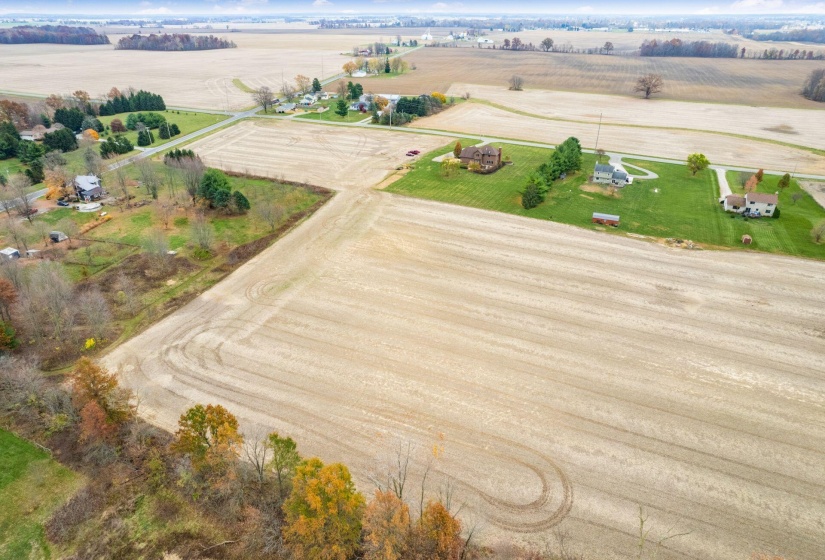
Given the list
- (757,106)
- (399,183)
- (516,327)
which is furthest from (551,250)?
(757,106)

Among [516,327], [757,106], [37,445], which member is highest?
[757,106]

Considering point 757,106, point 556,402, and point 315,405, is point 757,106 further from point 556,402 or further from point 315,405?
point 315,405

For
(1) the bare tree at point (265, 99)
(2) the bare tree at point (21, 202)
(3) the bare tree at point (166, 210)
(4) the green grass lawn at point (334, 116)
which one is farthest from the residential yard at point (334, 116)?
(2) the bare tree at point (21, 202)

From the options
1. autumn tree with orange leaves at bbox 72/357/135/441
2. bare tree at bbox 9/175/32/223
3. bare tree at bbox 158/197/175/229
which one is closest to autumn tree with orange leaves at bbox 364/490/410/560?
autumn tree with orange leaves at bbox 72/357/135/441

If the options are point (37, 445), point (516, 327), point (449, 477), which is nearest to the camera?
point (449, 477)

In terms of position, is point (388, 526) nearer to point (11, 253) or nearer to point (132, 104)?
point (11, 253)

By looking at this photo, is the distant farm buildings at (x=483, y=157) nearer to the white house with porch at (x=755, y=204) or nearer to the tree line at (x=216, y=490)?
the white house with porch at (x=755, y=204)

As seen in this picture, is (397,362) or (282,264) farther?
(282,264)

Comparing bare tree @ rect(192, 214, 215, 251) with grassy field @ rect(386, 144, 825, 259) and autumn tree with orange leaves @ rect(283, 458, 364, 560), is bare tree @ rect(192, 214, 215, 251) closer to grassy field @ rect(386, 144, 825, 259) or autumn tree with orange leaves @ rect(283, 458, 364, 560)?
grassy field @ rect(386, 144, 825, 259)

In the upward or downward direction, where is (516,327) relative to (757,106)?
downward
